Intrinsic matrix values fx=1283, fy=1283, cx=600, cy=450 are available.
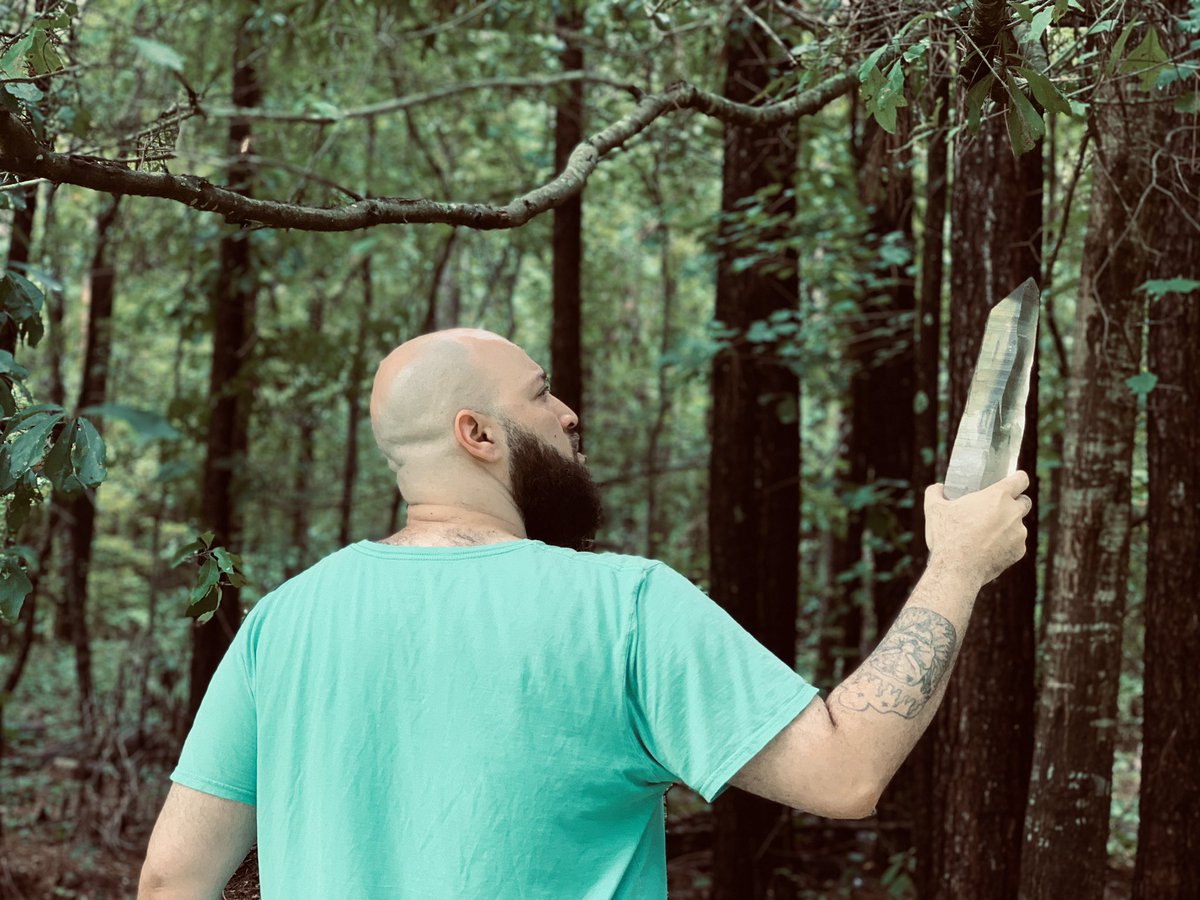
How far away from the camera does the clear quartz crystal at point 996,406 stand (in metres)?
1.90

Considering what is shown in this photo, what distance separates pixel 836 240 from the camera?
780 cm

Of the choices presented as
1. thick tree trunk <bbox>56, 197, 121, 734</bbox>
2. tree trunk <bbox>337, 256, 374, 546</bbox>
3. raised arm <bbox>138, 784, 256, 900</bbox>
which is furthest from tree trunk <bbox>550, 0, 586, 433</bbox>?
raised arm <bbox>138, 784, 256, 900</bbox>

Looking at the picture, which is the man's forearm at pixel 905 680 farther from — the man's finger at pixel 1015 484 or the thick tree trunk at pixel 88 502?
the thick tree trunk at pixel 88 502

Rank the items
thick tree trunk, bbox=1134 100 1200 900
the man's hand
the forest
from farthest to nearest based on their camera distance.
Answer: thick tree trunk, bbox=1134 100 1200 900, the forest, the man's hand

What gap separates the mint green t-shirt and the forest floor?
17.0ft

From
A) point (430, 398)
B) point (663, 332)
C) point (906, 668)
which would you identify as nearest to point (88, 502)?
point (663, 332)

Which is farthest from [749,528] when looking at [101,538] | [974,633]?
[101,538]

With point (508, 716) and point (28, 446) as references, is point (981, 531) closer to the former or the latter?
point (508, 716)

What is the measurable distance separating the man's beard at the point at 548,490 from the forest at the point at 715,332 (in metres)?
0.55

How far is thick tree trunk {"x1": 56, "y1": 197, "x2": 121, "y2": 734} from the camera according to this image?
378 inches

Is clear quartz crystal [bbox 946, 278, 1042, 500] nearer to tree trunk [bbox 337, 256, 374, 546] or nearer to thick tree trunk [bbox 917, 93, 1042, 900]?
thick tree trunk [bbox 917, 93, 1042, 900]

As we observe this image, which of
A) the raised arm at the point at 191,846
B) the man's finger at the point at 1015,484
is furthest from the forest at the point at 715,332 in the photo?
Answer: the man's finger at the point at 1015,484

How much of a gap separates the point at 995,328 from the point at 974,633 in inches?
94.4

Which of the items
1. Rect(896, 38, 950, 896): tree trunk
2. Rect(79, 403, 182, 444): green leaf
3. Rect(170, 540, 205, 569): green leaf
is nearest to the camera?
Rect(170, 540, 205, 569): green leaf
